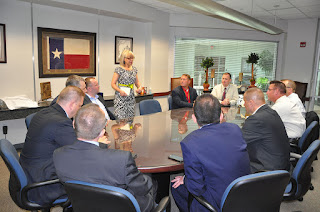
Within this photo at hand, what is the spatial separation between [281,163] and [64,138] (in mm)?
1926

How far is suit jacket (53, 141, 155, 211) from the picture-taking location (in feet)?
5.37

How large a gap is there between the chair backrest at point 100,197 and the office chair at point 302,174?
5.04 ft

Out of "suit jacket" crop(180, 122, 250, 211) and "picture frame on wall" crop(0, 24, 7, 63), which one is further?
"picture frame on wall" crop(0, 24, 7, 63)

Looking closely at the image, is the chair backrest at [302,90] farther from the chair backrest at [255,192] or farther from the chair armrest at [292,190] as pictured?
the chair backrest at [255,192]

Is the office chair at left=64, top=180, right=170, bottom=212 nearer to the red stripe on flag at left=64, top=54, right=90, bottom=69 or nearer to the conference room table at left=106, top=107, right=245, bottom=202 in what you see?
the conference room table at left=106, top=107, right=245, bottom=202

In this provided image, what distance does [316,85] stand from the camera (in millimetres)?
8734

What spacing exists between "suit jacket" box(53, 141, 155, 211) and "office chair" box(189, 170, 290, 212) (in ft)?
1.95

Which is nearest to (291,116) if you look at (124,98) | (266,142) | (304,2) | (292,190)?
(266,142)

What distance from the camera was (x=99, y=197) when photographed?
153 cm

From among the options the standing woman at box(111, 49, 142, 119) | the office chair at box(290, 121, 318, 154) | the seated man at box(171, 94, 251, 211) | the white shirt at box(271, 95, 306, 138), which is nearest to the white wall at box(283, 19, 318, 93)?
the white shirt at box(271, 95, 306, 138)

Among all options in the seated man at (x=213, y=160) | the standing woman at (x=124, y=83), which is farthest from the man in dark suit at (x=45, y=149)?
the standing woman at (x=124, y=83)

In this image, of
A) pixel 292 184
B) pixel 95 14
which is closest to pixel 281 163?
pixel 292 184

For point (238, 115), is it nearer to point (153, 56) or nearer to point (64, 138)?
point (64, 138)

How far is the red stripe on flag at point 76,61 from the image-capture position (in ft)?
18.7
